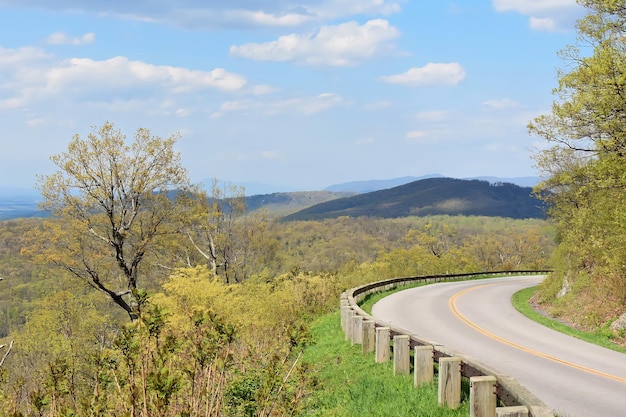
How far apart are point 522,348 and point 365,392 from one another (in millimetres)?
7056

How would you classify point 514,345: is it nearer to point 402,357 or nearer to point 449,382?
point 402,357

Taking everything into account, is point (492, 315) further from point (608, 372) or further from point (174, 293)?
point (174, 293)

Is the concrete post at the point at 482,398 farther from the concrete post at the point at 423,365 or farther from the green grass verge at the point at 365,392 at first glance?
the concrete post at the point at 423,365

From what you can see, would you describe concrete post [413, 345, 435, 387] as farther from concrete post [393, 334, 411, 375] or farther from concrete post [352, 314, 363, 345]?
concrete post [352, 314, 363, 345]

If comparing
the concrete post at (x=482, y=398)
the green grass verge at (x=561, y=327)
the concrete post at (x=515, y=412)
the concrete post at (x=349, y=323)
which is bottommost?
the green grass verge at (x=561, y=327)

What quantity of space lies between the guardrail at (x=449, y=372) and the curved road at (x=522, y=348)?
47 centimetres

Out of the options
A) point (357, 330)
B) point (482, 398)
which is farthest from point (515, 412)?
point (357, 330)

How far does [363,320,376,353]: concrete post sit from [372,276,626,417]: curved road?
205cm

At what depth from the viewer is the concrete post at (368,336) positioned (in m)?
12.7

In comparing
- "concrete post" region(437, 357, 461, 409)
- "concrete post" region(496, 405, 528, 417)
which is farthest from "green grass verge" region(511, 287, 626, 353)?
"concrete post" region(496, 405, 528, 417)

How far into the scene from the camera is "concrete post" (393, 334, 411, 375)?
33.2ft

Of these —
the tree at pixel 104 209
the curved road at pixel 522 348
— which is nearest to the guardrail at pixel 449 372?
the curved road at pixel 522 348

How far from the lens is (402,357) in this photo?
1014 cm

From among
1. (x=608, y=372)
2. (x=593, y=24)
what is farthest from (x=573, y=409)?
(x=593, y=24)
